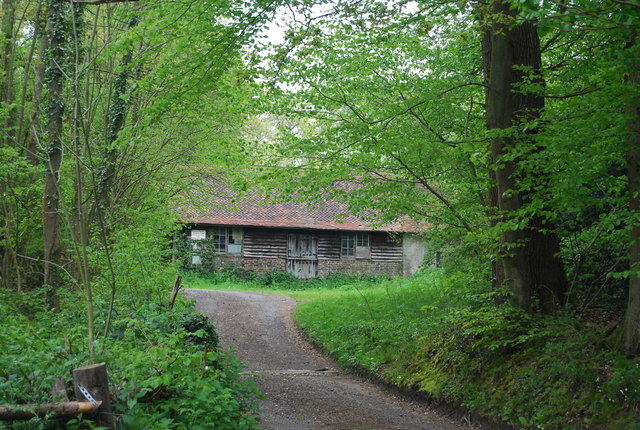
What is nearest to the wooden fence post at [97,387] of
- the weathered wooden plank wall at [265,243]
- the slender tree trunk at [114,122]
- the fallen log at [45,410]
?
the fallen log at [45,410]

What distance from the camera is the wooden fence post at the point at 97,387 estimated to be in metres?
4.62

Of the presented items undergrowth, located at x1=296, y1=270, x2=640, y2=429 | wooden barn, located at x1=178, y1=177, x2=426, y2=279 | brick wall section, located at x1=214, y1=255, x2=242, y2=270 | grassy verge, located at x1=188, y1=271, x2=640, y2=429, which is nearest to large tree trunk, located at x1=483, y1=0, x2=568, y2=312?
undergrowth, located at x1=296, y1=270, x2=640, y2=429

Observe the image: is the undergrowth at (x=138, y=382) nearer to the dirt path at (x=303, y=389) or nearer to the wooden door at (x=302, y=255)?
the dirt path at (x=303, y=389)

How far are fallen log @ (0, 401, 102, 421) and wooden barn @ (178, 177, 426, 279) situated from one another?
27.9 meters

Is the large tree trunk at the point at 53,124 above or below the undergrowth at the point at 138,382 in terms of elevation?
above

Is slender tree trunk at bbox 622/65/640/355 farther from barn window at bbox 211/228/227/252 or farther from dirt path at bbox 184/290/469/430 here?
barn window at bbox 211/228/227/252

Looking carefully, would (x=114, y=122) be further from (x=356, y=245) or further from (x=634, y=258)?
(x=356, y=245)

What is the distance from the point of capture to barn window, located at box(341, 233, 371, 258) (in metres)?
35.1

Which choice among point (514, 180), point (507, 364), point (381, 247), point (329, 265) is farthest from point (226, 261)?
point (514, 180)

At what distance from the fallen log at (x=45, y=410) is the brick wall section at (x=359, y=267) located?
1188 inches

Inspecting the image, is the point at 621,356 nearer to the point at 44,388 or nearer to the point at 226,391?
the point at 226,391

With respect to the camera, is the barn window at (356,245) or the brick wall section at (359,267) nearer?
the brick wall section at (359,267)

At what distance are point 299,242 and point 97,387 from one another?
29.8 metres

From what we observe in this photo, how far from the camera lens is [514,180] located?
29.3 ft
